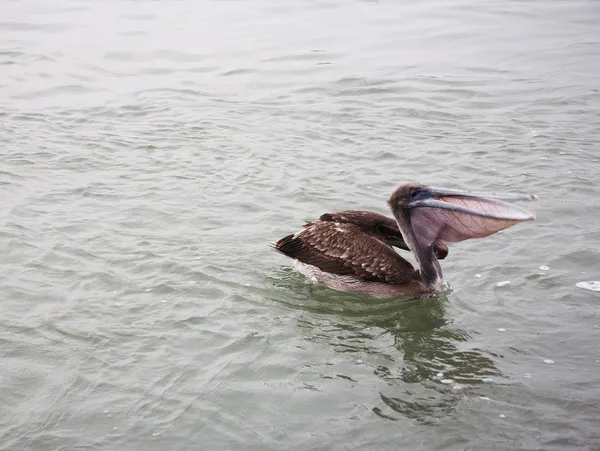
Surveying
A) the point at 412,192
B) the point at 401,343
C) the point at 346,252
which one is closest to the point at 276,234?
the point at 346,252

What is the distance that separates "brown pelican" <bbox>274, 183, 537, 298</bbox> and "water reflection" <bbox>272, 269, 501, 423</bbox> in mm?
145

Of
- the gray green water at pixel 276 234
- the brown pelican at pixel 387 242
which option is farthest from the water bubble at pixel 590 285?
the brown pelican at pixel 387 242

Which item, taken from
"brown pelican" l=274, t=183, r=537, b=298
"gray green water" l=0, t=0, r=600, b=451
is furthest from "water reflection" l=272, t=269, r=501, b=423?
"brown pelican" l=274, t=183, r=537, b=298

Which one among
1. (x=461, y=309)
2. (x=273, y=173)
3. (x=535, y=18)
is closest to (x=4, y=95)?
(x=273, y=173)

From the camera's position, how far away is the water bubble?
6594 millimetres

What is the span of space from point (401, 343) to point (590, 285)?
172 cm

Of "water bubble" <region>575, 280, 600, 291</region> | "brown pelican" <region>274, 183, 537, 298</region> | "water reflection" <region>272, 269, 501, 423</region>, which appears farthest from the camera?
"water bubble" <region>575, 280, 600, 291</region>

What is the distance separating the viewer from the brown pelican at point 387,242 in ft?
20.8

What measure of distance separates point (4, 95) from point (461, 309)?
7.29 meters

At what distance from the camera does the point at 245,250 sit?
724 cm

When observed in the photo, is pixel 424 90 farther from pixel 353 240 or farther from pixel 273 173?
pixel 353 240

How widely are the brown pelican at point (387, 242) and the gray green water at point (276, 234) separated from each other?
0.56ft

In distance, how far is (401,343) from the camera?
5980mm

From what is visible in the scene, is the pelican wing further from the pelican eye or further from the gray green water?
the pelican eye
